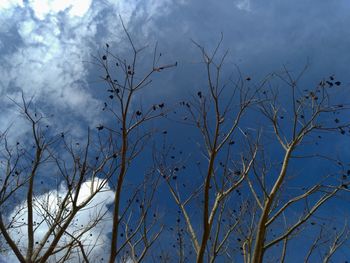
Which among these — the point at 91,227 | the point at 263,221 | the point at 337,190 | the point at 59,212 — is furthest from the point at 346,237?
the point at 59,212

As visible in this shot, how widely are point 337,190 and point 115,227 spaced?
12.4ft

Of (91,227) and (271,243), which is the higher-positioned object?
(91,227)

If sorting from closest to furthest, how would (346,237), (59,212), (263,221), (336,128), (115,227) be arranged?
1. (115,227)
2. (263,221)
3. (336,128)
4. (59,212)
5. (346,237)

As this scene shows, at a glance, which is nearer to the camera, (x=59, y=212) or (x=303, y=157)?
(x=303, y=157)

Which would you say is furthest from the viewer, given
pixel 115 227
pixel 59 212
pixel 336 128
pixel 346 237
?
pixel 346 237

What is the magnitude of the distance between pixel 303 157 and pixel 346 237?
4287 mm

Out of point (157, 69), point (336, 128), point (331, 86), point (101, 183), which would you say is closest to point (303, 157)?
point (336, 128)

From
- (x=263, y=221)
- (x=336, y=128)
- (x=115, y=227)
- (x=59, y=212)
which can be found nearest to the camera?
(x=115, y=227)

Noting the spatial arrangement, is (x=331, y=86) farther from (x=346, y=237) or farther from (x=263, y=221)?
(x=346, y=237)

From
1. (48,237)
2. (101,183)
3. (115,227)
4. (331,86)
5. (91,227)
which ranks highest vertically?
(331,86)

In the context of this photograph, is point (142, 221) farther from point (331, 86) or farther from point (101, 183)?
point (331, 86)

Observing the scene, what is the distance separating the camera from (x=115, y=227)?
6129 mm

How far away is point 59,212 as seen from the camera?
835 cm

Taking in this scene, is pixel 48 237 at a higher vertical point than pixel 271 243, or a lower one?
higher
